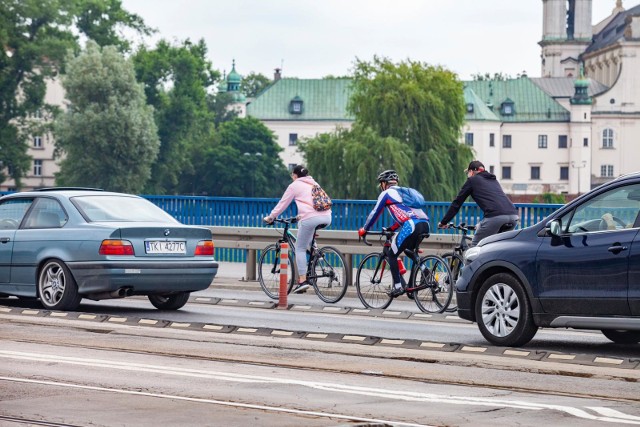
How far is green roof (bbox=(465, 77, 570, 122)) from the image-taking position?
17725 centimetres

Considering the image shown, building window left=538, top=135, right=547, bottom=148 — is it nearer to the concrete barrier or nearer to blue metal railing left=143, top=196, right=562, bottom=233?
blue metal railing left=143, top=196, right=562, bottom=233

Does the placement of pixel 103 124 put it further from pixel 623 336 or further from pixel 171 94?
pixel 623 336

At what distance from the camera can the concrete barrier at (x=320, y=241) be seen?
71.7ft

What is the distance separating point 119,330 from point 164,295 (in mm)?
3232

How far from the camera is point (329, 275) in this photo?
1922 centimetres

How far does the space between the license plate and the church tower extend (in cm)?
18113

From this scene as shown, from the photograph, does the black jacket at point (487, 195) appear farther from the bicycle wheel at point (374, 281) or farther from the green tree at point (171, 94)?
the green tree at point (171, 94)

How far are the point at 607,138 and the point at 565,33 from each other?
26190 millimetres

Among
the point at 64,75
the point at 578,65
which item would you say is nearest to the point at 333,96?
the point at 578,65

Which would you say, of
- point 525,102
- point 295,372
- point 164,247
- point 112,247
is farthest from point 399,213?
point 525,102

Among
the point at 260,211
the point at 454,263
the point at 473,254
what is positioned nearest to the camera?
the point at 473,254

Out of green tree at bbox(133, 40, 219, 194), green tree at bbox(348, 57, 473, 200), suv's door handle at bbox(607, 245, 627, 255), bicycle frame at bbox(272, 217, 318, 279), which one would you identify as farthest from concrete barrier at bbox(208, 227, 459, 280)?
green tree at bbox(133, 40, 219, 194)

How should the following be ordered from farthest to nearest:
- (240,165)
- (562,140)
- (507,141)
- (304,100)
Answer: (304,100), (507,141), (562,140), (240,165)

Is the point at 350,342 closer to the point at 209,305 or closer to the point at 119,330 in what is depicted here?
the point at 119,330
